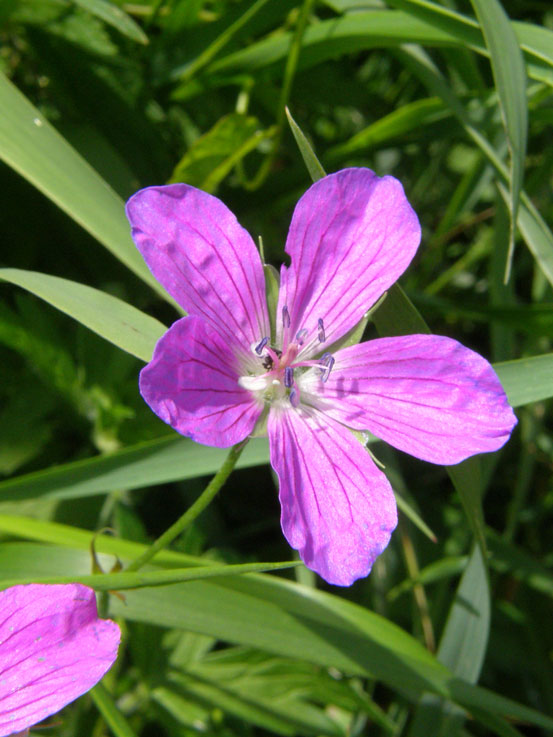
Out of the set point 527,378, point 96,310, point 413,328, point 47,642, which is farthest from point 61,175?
point 527,378

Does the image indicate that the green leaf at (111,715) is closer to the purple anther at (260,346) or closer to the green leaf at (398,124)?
the purple anther at (260,346)

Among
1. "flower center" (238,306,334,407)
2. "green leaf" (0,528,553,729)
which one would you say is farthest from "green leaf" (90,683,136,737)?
"flower center" (238,306,334,407)

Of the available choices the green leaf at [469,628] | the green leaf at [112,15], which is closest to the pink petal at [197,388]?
the green leaf at [469,628]

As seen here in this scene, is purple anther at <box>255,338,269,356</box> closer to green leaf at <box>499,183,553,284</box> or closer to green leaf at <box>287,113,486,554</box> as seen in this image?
green leaf at <box>287,113,486,554</box>

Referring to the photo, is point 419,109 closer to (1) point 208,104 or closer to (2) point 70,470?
(1) point 208,104

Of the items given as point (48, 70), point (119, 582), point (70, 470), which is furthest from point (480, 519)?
point (48, 70)

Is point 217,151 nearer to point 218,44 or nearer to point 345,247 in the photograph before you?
point 218,44
